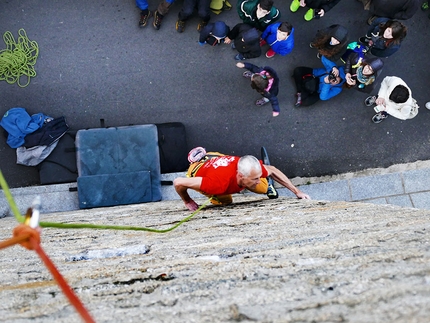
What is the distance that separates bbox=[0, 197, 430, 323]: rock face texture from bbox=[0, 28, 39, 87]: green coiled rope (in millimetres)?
3245

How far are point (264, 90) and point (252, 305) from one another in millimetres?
3610

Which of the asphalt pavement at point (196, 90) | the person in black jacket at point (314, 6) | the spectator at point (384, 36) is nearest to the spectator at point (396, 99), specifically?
the spectator at point (384, 36)

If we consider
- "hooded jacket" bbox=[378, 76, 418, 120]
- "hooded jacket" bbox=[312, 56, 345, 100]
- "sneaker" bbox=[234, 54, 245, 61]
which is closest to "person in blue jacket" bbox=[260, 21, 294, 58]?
"sneaker" bbox=[234, 54, 245, 61]

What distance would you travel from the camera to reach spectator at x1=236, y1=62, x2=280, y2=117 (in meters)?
4.39

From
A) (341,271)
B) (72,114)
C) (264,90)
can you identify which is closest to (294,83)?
(264,90)

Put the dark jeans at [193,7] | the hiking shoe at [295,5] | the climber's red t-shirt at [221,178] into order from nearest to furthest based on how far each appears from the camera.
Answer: the climber's red t-shirt at [221,178], the dark jeans at [193,7], the hiking shoe at [295,5]

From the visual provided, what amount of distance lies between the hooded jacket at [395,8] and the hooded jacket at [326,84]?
800 mm

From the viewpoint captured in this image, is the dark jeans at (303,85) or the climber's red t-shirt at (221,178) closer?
the climber's red t-shirt at (221,178)

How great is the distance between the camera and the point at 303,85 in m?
4.81

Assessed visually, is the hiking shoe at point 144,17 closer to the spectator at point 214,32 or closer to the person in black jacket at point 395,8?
the spectator at point 214,32

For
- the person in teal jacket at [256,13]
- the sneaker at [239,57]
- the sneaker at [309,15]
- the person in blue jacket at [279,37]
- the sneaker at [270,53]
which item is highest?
the sneaker at [309,15]

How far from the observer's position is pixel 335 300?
1134 mm

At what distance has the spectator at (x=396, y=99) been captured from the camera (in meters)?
4.29

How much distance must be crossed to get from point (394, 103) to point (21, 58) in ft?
15.3
